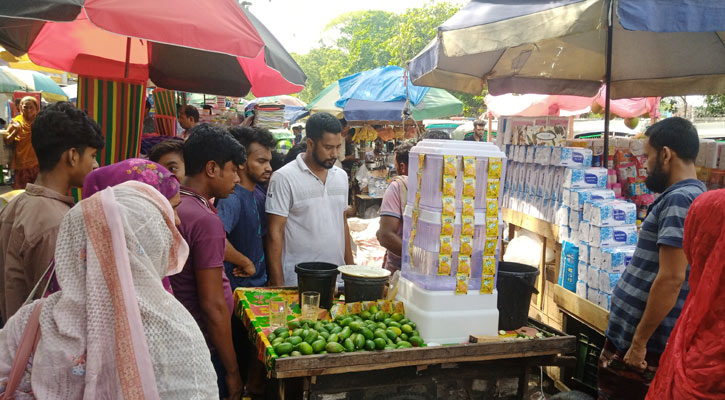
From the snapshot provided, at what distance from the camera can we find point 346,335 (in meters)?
2.40

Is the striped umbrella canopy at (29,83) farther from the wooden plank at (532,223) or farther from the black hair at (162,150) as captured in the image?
the wooden plank at (532,223)

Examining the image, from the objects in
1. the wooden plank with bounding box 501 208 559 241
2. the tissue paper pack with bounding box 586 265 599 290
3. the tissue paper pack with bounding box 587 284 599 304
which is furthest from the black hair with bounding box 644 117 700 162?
the wooden plank with bounding box 501 208 559 241

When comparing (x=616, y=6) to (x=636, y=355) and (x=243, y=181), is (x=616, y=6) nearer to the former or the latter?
(x=636, y=355)

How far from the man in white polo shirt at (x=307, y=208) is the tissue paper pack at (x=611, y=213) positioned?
177 cm

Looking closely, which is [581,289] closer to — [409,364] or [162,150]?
[409,364]

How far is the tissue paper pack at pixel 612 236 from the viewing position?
341 cm

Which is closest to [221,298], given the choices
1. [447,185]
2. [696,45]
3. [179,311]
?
[179,311]

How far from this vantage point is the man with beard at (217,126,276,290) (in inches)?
129

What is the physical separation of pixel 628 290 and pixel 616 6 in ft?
5.10

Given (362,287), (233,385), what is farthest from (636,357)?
(233,385)

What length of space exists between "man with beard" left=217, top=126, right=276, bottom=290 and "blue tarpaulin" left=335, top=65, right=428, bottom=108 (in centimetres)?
544

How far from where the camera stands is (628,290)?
2.77m

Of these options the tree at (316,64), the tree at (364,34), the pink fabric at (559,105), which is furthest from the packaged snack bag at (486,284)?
the tree at (316,64)

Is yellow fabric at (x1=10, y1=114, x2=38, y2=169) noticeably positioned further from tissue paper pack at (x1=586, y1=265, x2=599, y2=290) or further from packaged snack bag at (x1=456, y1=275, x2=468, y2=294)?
tissue paper pack at (x1=586, y1=265, x2=599, y2=290)
